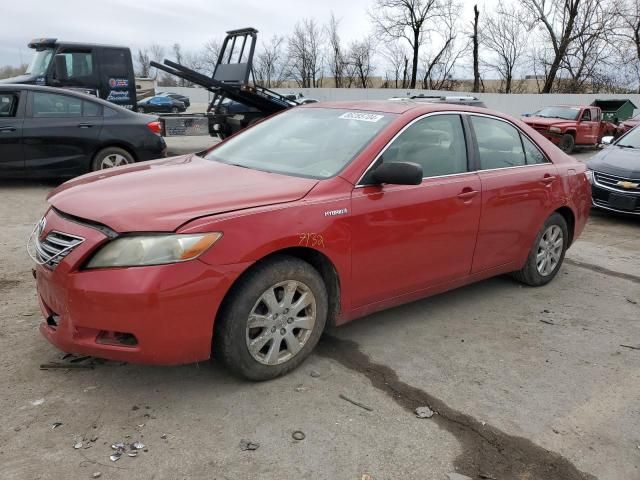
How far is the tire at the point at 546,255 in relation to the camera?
191 inches

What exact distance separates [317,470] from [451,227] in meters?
2.05

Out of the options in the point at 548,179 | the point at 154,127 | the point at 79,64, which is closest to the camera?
the point at 548,179

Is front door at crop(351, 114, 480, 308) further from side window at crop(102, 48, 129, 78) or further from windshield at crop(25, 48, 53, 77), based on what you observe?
windshield at crop(25, 48, 53, 77)

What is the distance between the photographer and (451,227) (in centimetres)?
392

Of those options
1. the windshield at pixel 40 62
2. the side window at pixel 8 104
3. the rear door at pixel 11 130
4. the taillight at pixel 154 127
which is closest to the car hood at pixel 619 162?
the taillight at pixel 154 127

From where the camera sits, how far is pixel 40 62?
1123cm

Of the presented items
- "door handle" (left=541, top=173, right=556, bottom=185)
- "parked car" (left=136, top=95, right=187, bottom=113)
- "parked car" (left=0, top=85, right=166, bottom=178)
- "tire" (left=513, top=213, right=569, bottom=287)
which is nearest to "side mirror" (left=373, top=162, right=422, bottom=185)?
"door handle" (left=541, top=173, right=556, bottom=185)

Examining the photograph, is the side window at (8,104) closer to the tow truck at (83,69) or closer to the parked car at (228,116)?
the tow truck at (83,69)

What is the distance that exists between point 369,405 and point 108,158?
22.6ft

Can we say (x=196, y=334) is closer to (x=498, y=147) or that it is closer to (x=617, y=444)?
(x=617, y=444)

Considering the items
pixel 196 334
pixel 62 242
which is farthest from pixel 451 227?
pixel 62 242

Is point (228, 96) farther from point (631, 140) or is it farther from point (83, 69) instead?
point (631, 140)

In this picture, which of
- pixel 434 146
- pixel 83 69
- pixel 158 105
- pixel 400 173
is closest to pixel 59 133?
pixel 83 69

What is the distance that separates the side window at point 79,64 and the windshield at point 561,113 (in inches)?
581
